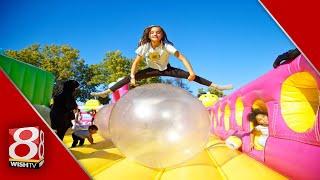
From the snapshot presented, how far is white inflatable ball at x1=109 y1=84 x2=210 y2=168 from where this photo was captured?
1.92 metres

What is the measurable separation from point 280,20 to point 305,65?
0.53 m

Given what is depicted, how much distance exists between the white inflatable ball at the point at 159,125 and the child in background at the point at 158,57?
665mm

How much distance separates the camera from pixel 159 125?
1908 mm

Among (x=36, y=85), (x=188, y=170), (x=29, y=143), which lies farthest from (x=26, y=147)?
(x=36, y=85)

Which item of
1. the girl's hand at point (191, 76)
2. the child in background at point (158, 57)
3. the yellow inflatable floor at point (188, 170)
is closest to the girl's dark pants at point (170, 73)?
the child in background at point (158, 57)

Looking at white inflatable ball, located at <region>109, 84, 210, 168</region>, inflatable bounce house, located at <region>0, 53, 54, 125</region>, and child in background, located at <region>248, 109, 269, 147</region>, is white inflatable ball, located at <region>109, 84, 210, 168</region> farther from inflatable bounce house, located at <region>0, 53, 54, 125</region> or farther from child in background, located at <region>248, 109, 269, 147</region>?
inflatable bounce house, located at <region>0, 53, 54, 125</region>

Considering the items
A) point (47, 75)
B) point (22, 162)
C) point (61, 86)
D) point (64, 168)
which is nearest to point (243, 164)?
point (64, 168)

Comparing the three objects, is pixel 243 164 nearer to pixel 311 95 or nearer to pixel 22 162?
pixel 311 95

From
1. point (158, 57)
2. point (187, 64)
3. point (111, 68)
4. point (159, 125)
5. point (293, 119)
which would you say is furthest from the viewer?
point (111, 68)

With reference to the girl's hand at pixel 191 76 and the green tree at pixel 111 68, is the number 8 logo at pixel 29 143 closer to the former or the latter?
the girl's hand at pixel 191 76

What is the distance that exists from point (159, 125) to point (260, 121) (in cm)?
177

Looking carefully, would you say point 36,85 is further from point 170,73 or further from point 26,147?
point 26,147

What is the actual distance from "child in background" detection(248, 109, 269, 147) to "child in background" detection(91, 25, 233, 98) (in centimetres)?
59

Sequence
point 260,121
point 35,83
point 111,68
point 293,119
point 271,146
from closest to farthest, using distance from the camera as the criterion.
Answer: point 293,119 < point 271,146 < point 260,121 < point 35,83 < point 111,68
